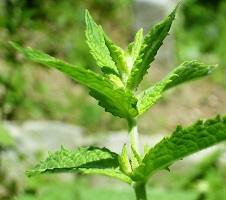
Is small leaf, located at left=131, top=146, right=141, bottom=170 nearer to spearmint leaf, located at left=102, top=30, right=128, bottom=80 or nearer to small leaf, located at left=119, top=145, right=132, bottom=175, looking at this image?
small leaf, located at left=119, top=145, right=132, bottom=175

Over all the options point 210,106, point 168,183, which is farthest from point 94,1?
point 168,183

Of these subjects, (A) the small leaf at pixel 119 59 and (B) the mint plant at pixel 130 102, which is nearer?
(B) the mint plant at pixel 130 102

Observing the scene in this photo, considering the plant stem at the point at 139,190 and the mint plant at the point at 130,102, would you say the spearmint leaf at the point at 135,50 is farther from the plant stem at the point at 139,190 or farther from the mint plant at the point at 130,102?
the plant stem at the point at 139,190

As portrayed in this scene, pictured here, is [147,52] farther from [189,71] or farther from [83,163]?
[83,163]

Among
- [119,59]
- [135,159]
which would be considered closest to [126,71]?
[119,59]

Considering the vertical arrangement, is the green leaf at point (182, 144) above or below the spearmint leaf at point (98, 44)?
below

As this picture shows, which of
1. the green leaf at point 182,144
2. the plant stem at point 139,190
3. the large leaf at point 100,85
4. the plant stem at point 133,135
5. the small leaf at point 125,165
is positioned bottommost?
the plant stem at point 139,190

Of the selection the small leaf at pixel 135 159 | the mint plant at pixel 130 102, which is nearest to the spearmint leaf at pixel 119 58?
the mint plant at pixel 130 102
